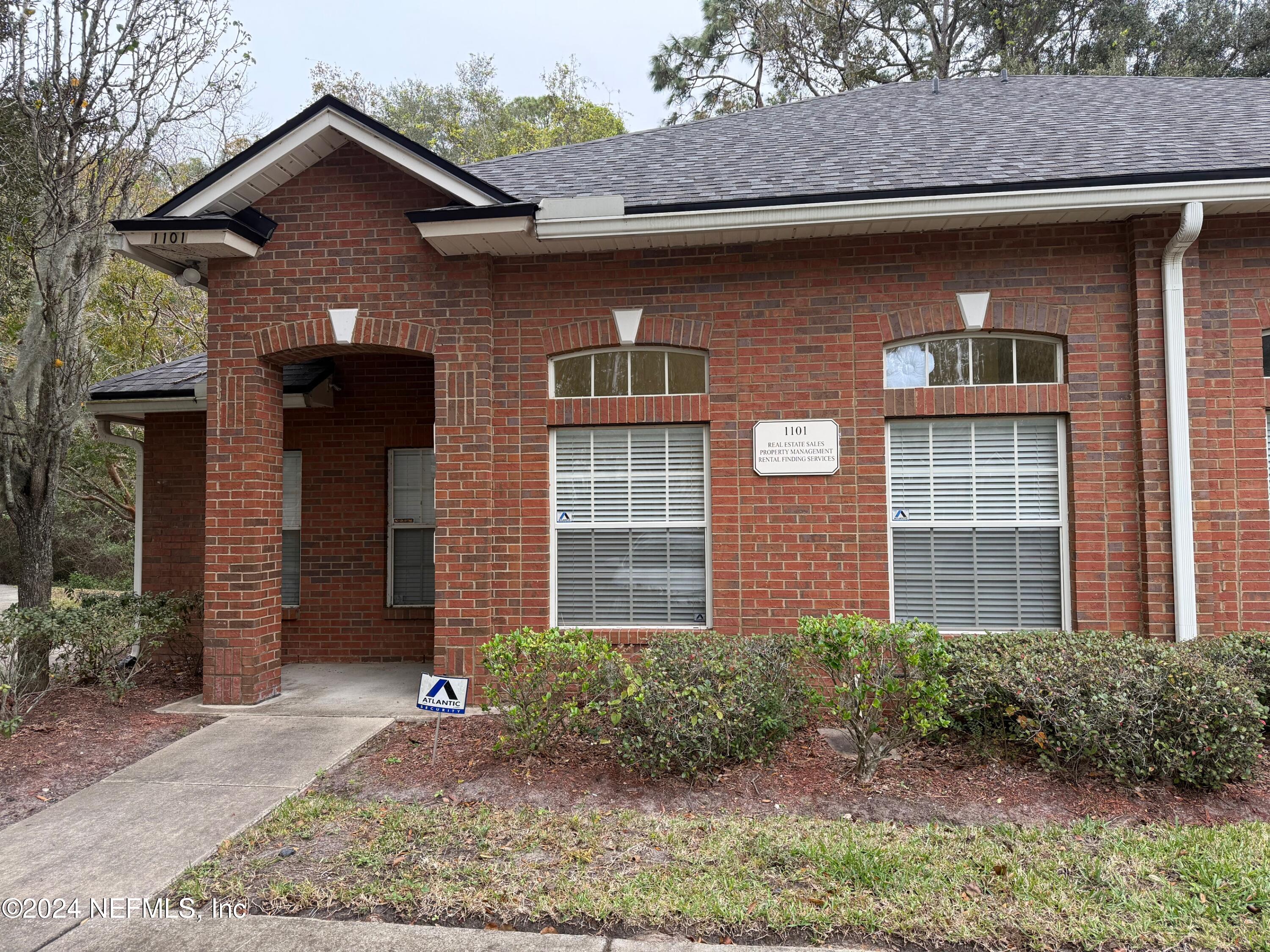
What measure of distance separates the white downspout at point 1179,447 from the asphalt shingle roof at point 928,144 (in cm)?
83

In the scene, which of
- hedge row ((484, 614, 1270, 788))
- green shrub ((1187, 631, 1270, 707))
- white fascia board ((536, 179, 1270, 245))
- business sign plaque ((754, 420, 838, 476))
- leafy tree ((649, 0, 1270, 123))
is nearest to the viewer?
hedge row ((484, 614, 1270, 788))

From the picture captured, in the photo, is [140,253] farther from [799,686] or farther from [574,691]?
[799,686]

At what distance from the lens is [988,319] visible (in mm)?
6324

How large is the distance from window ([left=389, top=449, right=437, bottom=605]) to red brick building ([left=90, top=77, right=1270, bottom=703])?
1.51 meters

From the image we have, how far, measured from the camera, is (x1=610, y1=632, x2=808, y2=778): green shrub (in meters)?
4.74

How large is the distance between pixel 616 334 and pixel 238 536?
3635 millimetres

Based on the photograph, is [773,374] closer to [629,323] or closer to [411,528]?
[629,323]

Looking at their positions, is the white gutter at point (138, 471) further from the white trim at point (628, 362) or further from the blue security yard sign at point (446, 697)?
the blue security yard sign at point (446, 697)

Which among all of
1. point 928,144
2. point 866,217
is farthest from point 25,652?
point 928,144

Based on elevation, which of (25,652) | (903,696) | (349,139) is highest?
(349,139)

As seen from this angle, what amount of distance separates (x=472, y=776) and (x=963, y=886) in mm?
2893

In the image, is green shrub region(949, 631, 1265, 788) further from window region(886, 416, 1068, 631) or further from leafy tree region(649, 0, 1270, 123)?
leafy tree region(649, 0, 1270, 123)

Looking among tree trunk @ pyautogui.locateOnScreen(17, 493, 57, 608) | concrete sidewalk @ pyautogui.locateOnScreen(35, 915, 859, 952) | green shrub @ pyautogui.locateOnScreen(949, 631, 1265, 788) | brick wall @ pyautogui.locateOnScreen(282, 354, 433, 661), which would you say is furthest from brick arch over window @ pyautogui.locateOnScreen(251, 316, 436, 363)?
green shrub @ pyautogui.locateOnScreen(949, 631, 1265, 788)

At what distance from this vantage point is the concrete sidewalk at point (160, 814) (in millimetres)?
3693
